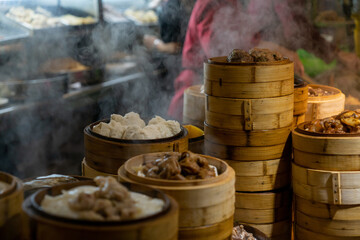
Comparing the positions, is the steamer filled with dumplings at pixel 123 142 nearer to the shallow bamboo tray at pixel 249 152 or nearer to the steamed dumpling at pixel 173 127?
the steamed dumpling at pixel 173 127

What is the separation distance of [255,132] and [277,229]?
90 centimetres

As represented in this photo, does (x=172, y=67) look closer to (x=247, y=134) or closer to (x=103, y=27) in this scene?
(x=103, y=27)

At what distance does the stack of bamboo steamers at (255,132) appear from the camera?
3.12 m

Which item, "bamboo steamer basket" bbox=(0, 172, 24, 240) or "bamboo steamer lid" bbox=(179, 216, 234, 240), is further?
"bamboo steamer lid" bbox=(179, 216, 234, 240)

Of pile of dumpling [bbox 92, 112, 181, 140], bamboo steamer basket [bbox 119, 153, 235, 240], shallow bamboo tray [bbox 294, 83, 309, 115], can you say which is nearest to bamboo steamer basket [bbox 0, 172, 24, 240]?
bamboo steamer basket [bbox 119, 153, 235, 240]

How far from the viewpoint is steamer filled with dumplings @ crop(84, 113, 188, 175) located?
2.98m

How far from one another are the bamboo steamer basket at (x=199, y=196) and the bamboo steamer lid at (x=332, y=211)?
1165 mm

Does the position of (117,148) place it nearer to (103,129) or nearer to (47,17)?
(103,129)

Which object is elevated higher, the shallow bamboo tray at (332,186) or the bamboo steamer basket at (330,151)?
the bamboo steamer basket at (330,151)

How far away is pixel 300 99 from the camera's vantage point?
3670 millimetres

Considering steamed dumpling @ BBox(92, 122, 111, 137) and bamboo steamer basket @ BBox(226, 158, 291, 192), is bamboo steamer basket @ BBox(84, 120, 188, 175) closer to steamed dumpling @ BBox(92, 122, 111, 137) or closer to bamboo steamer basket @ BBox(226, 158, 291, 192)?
steamed dumpling @ BBox(92, 122, 111, 137)

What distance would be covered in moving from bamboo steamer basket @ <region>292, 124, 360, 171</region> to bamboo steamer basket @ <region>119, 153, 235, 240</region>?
3.42 ft

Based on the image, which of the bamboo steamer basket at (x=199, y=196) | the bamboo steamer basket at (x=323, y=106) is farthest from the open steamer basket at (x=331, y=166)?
the bamboo steamer basket at (x=199, y=196)

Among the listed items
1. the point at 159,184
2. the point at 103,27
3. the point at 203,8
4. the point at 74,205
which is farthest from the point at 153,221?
the point at 103,27
